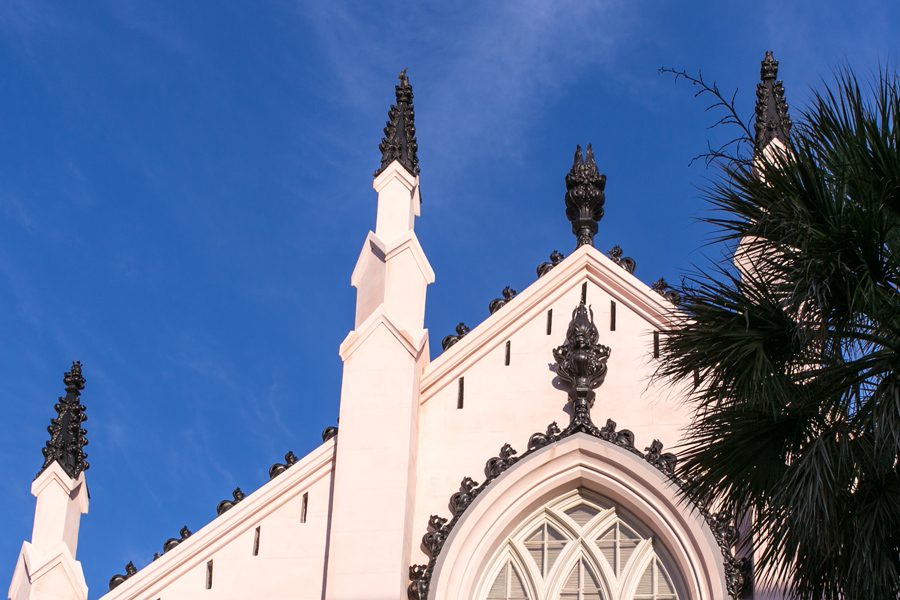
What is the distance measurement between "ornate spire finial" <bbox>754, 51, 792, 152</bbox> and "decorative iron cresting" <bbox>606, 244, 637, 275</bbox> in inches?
103

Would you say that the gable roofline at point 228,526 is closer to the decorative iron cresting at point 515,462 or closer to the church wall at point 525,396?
the church wall at point 525,396

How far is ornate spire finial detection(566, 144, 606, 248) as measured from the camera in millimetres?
21234

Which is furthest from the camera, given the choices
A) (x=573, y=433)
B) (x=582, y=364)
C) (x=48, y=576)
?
(x=582, y=364)

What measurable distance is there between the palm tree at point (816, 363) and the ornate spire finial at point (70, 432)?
9642mm

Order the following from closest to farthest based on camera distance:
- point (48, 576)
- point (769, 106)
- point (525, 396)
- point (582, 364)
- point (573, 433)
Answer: point (48, 576) < point (573, 433) < point (582, 364) < point (525, 396) < point (769, 106)

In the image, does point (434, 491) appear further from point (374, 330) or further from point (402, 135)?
point (402, 135)

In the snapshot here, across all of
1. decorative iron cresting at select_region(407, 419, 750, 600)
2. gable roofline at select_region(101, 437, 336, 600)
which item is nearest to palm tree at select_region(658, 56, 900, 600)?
decorative iron cresting at select_region(407, 419, 750, 600)

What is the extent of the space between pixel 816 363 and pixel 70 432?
11266 millimetres

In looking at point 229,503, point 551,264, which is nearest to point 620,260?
point 551,264

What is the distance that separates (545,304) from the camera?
20.2 m

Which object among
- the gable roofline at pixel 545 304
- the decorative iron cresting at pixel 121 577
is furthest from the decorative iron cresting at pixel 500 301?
the decorative iron cresting at pixel 121 577

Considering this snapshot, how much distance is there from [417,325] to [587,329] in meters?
2.42

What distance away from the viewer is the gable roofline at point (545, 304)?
64.5ft

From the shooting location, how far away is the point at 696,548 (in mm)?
17594
